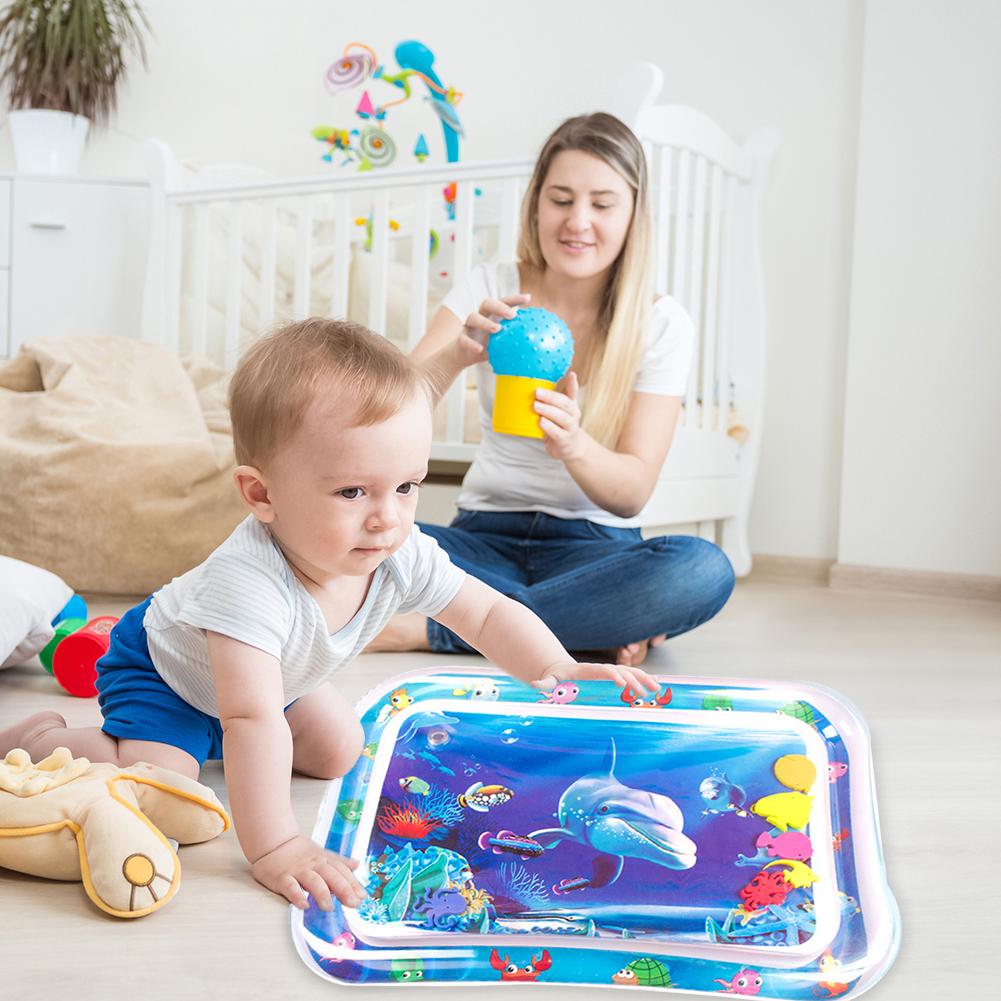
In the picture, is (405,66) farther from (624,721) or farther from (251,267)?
(624,721)

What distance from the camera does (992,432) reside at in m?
1.98

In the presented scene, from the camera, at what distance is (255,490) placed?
0.73 m

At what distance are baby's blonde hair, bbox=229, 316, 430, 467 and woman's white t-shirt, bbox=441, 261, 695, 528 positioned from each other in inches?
27.2

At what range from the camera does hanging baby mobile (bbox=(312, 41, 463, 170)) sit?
2.12 meters

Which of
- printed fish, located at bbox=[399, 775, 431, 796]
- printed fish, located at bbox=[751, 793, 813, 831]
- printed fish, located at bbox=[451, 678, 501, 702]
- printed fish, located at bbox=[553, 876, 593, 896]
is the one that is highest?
printed fish, located at bbox=[451, 678, 501, 702]

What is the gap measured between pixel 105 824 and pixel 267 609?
0.15 m

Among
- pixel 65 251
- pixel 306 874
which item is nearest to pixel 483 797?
pixel 306 874

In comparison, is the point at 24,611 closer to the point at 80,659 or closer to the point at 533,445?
the point at 80,659

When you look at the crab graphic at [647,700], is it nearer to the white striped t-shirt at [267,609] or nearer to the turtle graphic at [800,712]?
the turtle graphic at [800,712]

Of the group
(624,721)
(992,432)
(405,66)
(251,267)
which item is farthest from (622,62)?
(624,721)

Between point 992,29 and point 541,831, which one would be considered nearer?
point 541,831

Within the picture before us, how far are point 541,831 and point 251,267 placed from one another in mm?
1778

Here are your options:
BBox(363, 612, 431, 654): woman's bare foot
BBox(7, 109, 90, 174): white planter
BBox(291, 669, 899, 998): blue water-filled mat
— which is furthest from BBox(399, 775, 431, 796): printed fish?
BBox(7, 109, 90, 174): white planter

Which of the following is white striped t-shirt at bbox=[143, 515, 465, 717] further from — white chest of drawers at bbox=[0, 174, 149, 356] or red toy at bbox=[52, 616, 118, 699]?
white chest of drawers at bbox=[0, 174, 149, 356]
